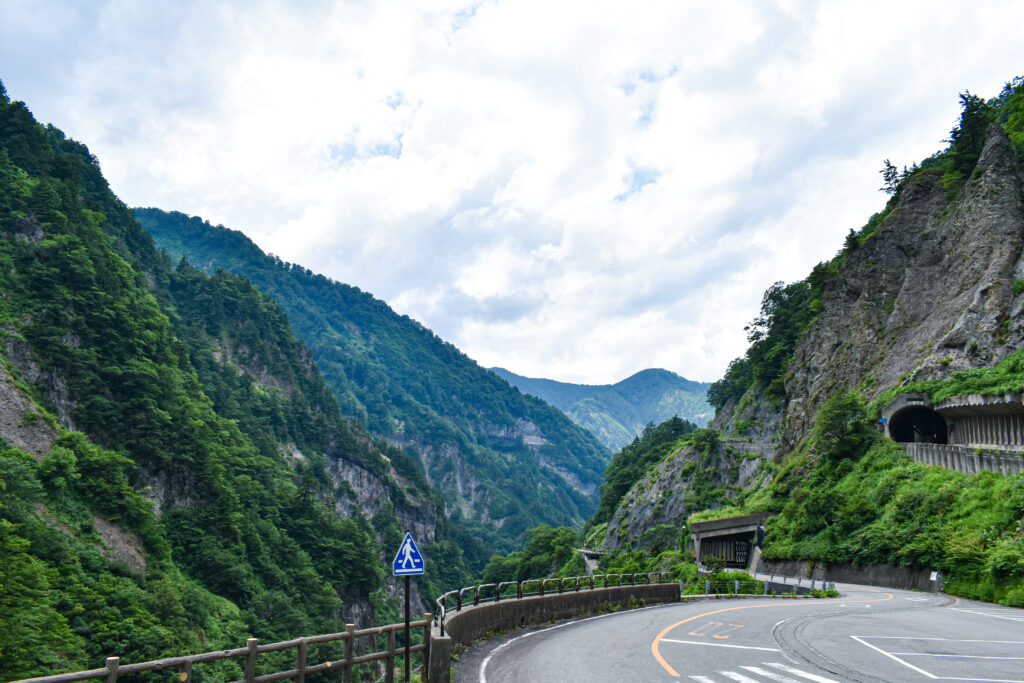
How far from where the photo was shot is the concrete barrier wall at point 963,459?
26.4 metres

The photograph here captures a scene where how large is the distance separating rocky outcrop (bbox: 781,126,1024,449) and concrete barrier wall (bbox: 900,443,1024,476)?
681cm

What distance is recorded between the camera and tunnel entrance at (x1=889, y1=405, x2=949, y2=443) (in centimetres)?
3978

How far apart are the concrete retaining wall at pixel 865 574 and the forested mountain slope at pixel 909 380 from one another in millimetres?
383

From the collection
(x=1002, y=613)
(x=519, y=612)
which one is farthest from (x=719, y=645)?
(x=1002, y=613)

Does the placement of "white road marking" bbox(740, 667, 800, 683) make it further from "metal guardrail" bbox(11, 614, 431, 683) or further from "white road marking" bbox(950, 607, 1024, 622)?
"white road marking" bbox(950, 607, 1024, 622)

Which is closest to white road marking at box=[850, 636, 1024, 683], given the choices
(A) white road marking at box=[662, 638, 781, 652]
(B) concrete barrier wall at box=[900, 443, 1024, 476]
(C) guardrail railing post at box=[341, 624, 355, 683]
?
(A) white road marking at box=[662, 638, 781, 652]

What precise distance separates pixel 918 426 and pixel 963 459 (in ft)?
43.8

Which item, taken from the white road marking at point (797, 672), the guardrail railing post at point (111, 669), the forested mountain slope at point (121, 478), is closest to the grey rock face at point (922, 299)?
the white road marking at point (797, 672)

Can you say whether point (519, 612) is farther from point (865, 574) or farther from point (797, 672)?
point (865, 574)

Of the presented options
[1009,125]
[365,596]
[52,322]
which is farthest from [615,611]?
[365,596]

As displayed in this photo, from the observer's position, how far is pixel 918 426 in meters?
41.9

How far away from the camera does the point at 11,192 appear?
7469cm

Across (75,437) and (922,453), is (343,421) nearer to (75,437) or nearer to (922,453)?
(75,437)

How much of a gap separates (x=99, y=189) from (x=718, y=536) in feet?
445
